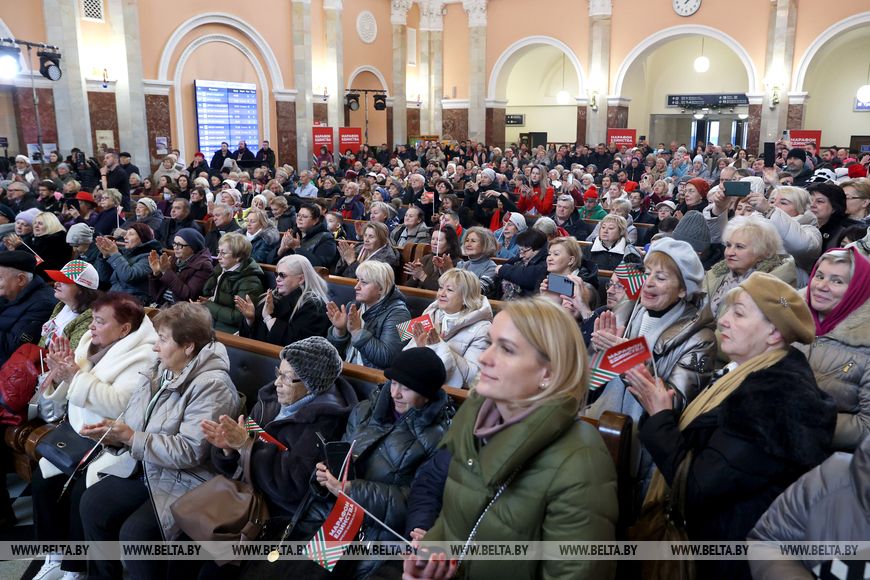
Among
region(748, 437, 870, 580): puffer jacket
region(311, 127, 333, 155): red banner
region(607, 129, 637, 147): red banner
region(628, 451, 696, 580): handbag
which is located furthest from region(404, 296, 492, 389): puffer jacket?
region(607, 129, 637, 147): red banner

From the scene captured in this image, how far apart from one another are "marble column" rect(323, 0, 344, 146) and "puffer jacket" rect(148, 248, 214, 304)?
39.8 feet

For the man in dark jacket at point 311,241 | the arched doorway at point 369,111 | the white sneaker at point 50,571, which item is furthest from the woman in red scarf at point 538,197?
the arched doorway at point 369,111

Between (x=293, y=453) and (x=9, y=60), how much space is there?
11.3 metres

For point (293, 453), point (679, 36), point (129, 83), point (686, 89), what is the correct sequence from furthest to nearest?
1. point (686, 89)
2. point (679, 36)
3. point (129, 83)
4. point (293, 453)

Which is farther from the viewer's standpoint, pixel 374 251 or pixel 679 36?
pixel 679 36

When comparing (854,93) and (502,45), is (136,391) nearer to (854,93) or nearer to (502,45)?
(502,45)

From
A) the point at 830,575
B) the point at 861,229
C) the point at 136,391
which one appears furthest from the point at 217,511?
the point at 861,229

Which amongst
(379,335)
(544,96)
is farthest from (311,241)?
(544,96)

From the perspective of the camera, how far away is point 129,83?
43.4 feet

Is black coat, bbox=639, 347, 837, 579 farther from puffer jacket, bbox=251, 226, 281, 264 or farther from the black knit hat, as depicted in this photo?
puffer jacket, bbox=251, 226, 281, 264

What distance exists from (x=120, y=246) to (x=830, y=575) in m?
6.60

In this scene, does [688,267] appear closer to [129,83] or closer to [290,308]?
[290,308]

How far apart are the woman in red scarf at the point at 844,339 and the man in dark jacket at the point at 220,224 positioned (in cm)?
537

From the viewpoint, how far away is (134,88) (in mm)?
13383
